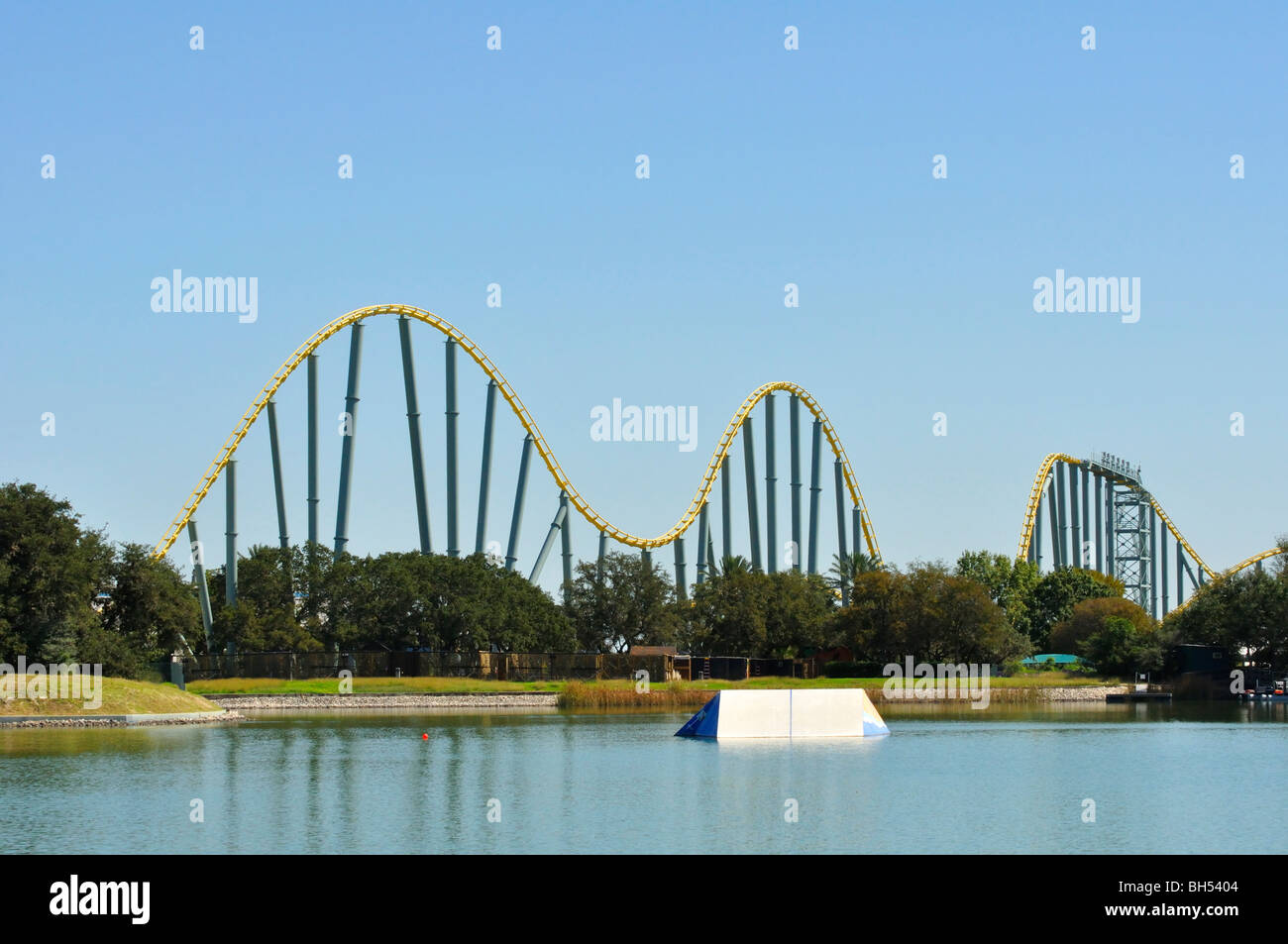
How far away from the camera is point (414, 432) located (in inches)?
2869

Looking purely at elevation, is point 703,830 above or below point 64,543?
below

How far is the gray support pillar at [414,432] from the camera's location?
71125 mm

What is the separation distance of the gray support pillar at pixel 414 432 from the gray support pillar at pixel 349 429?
2.34 m

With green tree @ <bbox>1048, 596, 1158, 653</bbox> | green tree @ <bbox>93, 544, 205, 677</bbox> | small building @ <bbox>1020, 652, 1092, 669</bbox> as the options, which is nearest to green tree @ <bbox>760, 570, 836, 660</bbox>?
small building @ <bbox>1020, 652, 1092, 669</bbox>

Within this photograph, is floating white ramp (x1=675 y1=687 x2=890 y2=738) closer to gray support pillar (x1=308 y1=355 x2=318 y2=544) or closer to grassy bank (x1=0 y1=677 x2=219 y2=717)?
grassy bank (x1=0 y1=677 x2=219 y2=717)

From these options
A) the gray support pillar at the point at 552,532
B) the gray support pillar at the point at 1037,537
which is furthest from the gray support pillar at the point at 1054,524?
the gray support pillar at the point at 552,532

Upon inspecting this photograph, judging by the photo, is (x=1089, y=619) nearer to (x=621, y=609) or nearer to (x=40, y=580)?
(x=621, y=609)

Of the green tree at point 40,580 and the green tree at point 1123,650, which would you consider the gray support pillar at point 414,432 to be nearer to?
the green tree at point 40,580

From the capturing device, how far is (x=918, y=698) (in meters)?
77.8

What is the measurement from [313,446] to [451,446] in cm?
667
